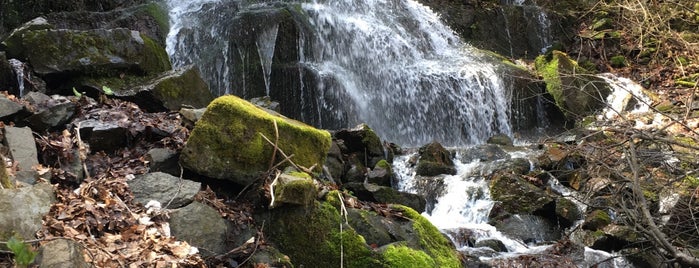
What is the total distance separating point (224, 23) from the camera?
13.4 m

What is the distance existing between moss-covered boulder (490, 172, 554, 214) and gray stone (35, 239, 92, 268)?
6.79m

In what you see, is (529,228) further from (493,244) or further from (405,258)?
(405,258)

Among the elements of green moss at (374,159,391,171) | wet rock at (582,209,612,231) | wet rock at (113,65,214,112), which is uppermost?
wet rock at (113,65,214,112)

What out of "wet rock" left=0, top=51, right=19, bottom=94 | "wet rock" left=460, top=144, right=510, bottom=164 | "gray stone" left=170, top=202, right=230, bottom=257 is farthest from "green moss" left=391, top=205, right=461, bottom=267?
"wet rock" left=460, top=144, right=510, bottom=164

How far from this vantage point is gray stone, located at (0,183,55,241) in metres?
2.92

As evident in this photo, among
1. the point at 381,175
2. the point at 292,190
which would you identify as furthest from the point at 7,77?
the point at 381,175

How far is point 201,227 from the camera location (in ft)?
13.1

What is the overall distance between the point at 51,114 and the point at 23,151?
1.26m

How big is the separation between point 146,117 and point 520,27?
634 inches

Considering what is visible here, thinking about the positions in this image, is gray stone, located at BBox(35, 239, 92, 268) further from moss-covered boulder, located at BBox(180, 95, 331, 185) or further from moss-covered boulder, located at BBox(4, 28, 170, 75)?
moss-covered boulder, located at BBox(4, 28, 170, 75)

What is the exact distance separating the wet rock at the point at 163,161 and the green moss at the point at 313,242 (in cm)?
115

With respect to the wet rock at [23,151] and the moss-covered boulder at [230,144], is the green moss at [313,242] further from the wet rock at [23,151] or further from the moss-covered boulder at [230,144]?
the wet rock at [23,151]

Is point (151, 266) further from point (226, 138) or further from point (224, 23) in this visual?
point (224, 23)

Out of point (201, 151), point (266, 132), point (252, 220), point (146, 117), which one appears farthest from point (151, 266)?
point (146, 117)
